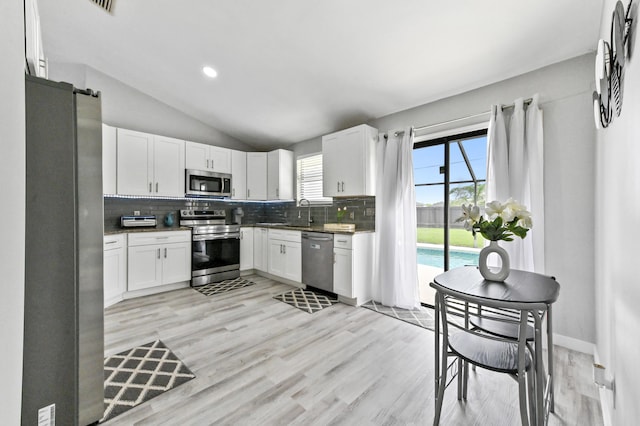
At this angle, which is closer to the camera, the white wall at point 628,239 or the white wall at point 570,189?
the white wall at point 628,239

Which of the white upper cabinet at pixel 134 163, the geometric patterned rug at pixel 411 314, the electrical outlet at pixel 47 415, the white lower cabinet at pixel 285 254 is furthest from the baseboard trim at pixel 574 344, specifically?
the white upper cabinet at pixel 134 163

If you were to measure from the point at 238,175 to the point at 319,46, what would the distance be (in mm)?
2918

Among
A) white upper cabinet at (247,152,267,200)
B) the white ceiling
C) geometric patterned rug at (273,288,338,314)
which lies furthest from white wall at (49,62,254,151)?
geometric patterned rug at (273,288,338,314)

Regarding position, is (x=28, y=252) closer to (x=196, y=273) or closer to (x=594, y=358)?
(x=196, y=273)

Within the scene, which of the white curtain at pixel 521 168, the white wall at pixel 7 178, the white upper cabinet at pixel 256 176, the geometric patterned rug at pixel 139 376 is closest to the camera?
the white wall at pixel 7 178

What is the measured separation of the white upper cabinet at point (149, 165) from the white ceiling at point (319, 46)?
849 millimetres

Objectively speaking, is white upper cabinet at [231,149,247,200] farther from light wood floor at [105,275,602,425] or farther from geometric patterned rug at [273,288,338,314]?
light wood floor at [105,275,602,425]

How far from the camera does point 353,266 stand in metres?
3.35

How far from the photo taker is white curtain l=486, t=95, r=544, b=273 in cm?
235

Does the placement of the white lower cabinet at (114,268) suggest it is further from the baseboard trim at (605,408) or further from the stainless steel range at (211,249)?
the baseboard trim at (605,408)

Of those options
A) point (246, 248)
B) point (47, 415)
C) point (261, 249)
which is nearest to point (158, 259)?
point (246, 248)

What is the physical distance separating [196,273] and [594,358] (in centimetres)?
455

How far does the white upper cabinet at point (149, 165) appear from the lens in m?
3.71

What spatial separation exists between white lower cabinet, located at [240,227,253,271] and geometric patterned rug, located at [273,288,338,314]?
4.15 feet
